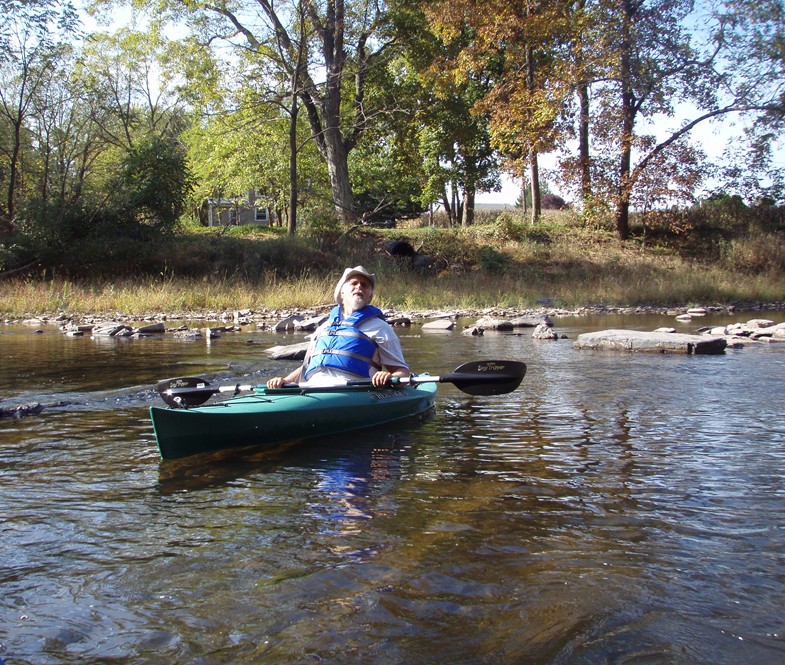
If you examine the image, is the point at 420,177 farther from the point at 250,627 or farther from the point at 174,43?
the point at 250,627

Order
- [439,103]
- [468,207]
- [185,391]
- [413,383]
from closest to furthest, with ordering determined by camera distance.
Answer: [185,391], [413,383], [439,103], [468,207]

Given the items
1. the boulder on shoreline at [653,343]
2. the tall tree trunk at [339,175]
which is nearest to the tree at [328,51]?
the tall tree trunk at [339,175]

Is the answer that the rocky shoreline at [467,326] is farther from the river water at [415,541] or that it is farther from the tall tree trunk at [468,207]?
the tall tree trunk at [468,207]

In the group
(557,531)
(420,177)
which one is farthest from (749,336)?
(420,177)

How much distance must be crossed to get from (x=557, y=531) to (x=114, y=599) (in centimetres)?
180

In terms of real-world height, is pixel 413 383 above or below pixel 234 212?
below

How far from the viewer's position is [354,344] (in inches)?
220

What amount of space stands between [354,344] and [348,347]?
47mm

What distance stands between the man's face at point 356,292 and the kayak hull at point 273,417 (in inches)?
23.5

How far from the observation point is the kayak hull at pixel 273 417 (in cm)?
454

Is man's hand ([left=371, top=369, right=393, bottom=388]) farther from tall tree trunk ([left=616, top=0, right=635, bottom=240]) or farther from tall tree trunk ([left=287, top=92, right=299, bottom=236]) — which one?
tall tree trunk ([left=616, top=0, right=635, bottom=240])

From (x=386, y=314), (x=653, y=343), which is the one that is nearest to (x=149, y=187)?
(x=386, y=314)

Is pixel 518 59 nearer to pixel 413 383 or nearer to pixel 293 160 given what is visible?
pixel 293 160

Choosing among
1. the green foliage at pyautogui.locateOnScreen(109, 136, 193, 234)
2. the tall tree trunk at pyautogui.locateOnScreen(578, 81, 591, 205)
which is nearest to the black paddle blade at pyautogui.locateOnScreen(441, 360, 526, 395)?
the green foliage at pyautogui.locateOnScreen(109, 136, 193, 234)
